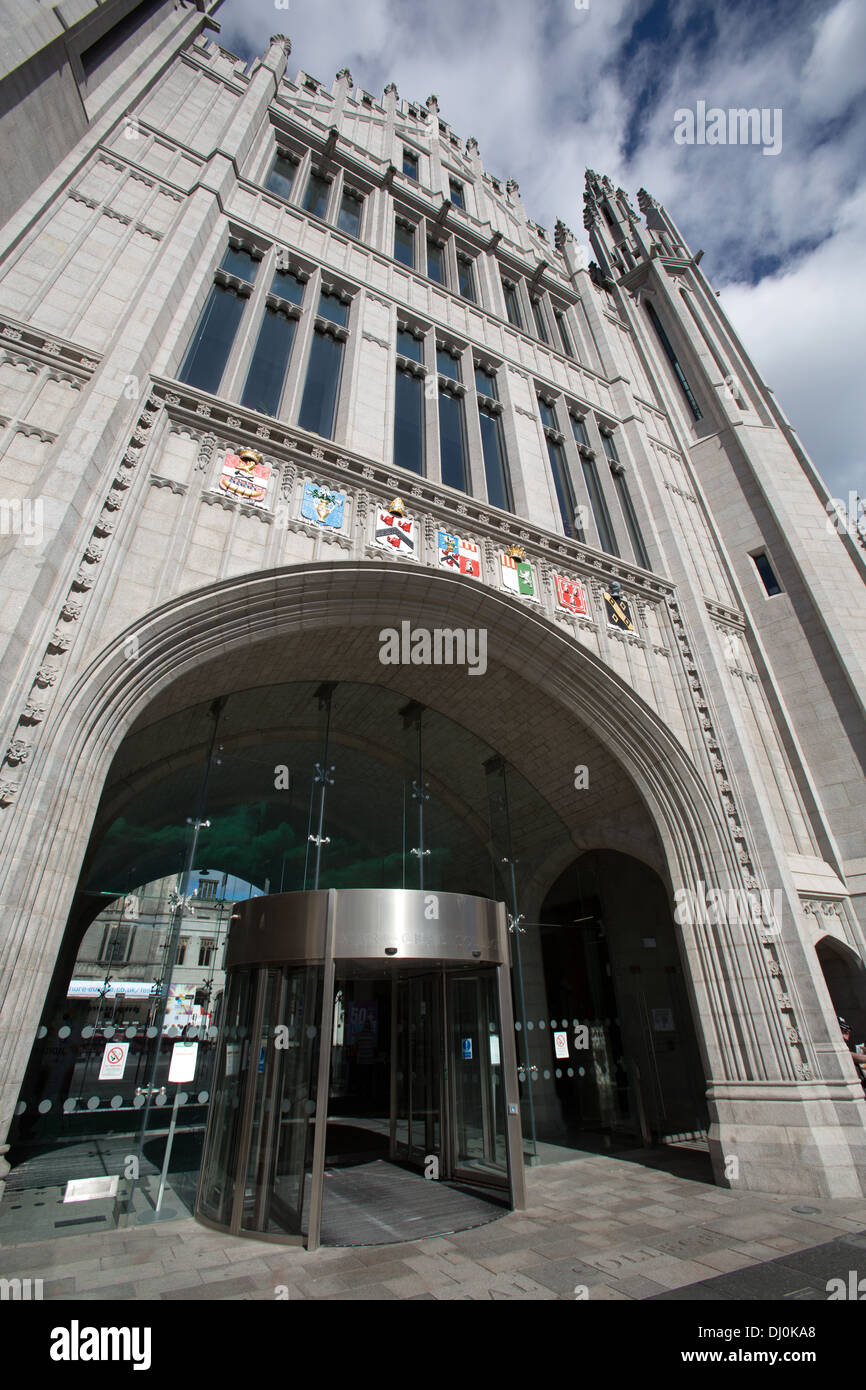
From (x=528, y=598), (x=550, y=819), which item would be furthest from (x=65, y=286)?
(x=550, y=819)

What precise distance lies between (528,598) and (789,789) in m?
6.99

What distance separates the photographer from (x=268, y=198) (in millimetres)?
14641

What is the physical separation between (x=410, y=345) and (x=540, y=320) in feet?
23.5

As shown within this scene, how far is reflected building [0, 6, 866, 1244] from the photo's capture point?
7.54 m

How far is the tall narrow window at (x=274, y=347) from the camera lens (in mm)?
11961

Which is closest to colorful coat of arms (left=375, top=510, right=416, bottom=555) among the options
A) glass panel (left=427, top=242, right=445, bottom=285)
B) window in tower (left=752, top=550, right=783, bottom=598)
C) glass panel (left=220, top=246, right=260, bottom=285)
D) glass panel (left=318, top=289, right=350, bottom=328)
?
glass panel (left=318, top=289, right=350, bottom=328)

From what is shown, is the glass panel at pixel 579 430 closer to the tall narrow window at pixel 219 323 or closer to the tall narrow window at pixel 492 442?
the tall narrow window at pixel 492 442

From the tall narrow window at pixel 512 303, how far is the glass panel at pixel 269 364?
26.8 feet

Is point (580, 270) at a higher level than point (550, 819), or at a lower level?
higher

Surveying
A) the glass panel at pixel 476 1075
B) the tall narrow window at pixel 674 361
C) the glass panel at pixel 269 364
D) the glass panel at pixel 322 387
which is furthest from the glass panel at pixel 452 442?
the glass panel at pixel 476 1075

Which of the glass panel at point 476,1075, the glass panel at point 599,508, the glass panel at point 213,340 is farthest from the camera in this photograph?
the glass panel at point 599,508

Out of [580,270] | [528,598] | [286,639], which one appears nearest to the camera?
[286,639]

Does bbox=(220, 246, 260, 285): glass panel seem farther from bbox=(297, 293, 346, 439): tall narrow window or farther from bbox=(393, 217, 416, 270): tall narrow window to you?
bbox=(393, 217, 416, 270): tall narrow window

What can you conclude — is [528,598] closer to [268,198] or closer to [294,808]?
[294,808]
